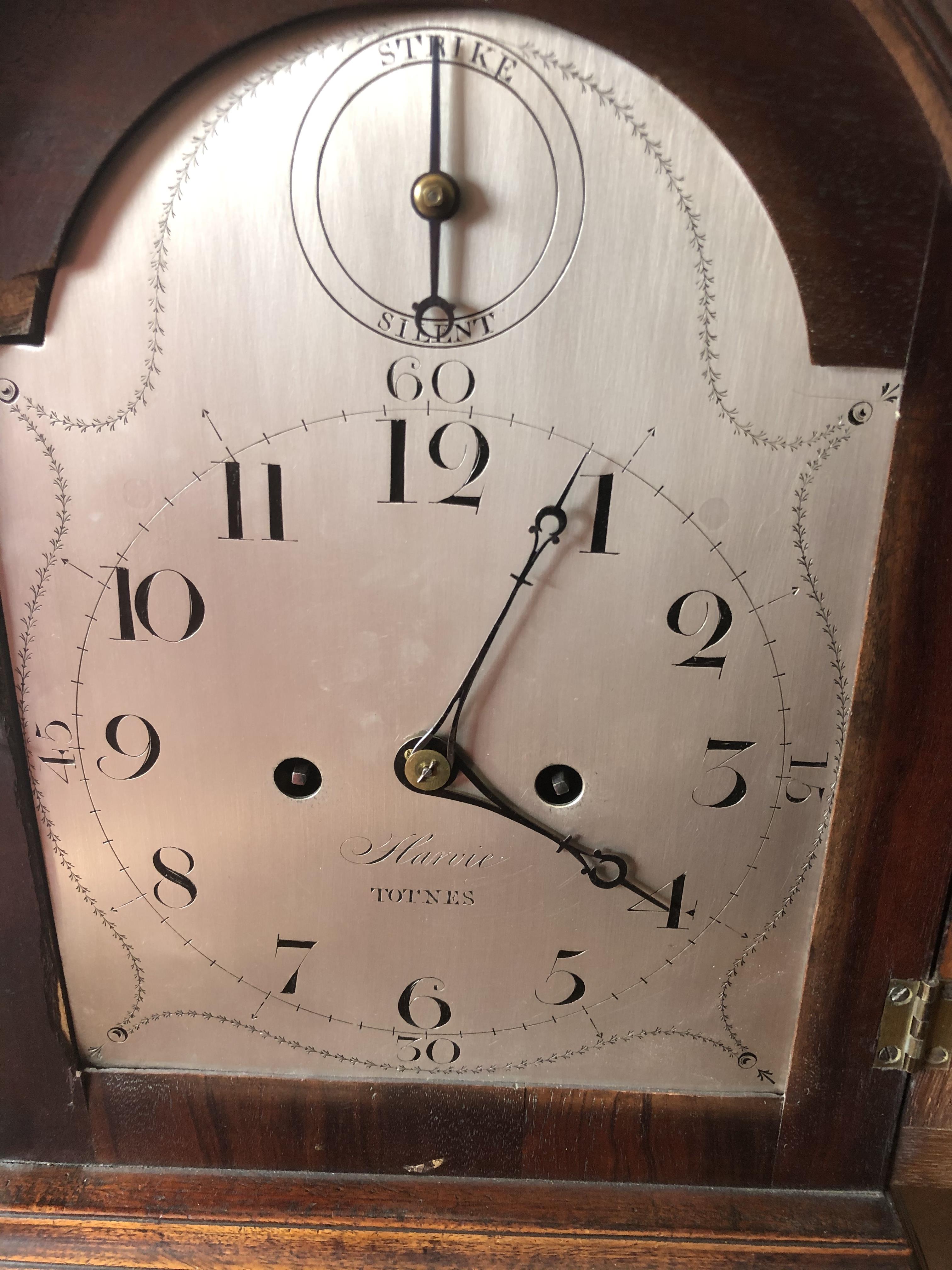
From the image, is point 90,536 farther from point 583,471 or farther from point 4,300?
point 583,471

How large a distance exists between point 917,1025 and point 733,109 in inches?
27.3

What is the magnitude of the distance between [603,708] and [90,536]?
41cm

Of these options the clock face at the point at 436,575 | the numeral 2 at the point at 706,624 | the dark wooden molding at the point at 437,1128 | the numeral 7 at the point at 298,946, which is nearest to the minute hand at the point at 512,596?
the clock face at the point at 436,575

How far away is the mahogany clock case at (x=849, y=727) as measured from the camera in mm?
505

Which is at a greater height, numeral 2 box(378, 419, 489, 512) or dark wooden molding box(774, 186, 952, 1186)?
numeral 2 box(378, 419, 489, 512)

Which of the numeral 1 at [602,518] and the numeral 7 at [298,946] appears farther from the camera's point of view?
the numeral 7 at [298,946]

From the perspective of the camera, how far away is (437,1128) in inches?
28.1

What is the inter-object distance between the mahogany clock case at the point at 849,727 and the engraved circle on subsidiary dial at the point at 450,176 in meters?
0.04

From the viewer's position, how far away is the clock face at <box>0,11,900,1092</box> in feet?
1.74

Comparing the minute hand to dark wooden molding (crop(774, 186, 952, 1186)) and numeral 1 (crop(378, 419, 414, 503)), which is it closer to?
numeral 1 (crop(378, 419, 414, 503))

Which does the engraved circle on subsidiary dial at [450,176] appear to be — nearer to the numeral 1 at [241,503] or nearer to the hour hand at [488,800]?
the numeral 1 at [241,503]

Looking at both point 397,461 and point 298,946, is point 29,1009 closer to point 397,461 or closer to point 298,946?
point 298,946

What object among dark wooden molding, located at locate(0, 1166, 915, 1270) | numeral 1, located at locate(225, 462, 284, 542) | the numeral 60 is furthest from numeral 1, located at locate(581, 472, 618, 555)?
dark wooden molding, located at locate(0, 1166, 915, 1270)

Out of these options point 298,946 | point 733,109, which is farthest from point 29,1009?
point 733,109
